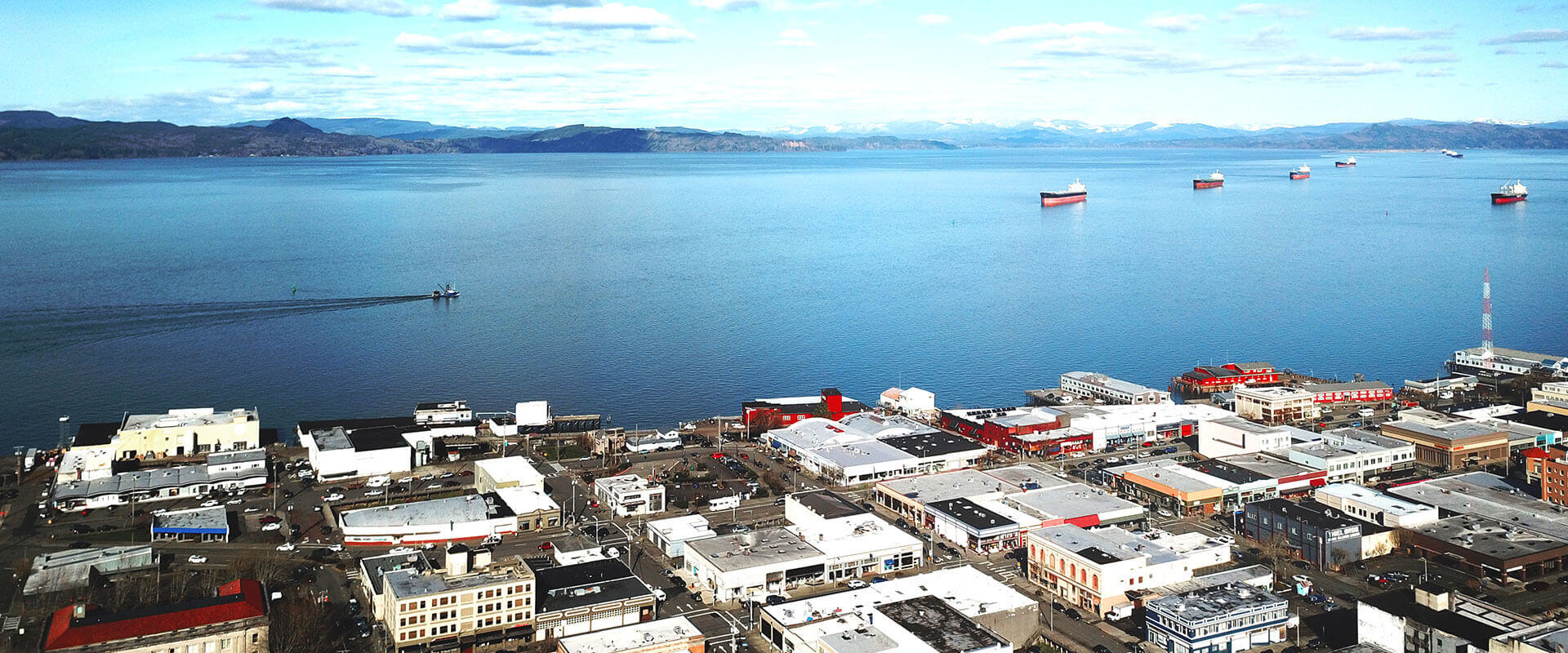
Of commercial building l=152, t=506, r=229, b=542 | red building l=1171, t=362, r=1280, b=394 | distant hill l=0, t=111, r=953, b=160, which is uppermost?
distant hill l=0, t=111, r=953, b=160

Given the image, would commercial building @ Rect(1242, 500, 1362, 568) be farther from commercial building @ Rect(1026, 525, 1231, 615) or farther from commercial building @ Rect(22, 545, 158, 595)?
commercial building @ Rect(22, 545, 158, 595)

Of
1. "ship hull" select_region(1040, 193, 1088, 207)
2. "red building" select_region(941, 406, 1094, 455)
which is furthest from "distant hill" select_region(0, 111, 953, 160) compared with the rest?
"red building" select_region(941, 406, 1094, 455)

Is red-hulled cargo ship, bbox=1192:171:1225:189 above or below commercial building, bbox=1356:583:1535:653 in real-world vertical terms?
above

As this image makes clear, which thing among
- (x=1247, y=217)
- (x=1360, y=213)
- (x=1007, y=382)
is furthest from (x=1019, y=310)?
(x=1360, y=213)

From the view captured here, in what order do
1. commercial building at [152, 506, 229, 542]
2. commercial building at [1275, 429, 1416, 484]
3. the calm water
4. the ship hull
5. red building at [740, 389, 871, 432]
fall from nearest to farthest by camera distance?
commercial building at [152, 506, 229, 542], commercial building at [1275, 429, 1416, 484], red building at [740, 389, 871, 432], the calm water, the ship hull

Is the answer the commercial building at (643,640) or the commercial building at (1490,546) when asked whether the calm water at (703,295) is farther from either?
the commercial building at (643,640)

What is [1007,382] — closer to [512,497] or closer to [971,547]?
[971,547]

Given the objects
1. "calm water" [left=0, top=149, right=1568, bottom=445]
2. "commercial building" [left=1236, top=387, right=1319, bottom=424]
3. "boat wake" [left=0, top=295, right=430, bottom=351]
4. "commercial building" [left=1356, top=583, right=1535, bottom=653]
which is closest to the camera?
"commercial building" [left=1356, top=583, right=1535, bottom=653]

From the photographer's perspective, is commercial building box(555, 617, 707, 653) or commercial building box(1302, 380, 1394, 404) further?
commercial building box(1302, 380, 1394, 404)
